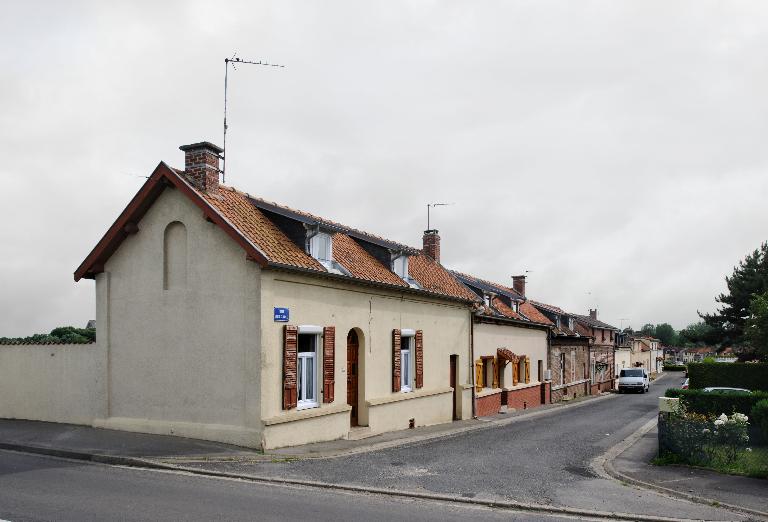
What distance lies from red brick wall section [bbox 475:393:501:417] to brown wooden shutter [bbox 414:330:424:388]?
5502 mm

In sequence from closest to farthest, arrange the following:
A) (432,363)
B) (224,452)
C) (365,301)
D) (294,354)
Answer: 1. (224,452)
2. (294,354)
3. (365,301)
4. (432,363)

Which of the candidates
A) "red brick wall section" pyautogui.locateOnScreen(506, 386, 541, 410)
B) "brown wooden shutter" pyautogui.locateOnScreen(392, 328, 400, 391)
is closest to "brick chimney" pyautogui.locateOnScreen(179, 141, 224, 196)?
"brown wooden shutter" pyautogui.locateOnScreen(392, 328, 400, 391)

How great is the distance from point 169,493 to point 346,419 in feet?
25.2

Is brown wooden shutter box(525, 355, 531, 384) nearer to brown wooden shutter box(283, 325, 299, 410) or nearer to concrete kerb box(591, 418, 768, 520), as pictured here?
concrete kerb box(591, 418, 768, 520)

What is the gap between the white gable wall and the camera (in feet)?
48.6

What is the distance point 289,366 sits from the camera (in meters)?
15.2

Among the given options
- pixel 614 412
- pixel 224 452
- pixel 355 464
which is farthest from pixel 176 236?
pixel 614 412

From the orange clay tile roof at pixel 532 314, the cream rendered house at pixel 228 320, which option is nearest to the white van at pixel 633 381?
the orange clay tile roof at pixel 532 314

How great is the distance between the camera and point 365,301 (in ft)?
62.0

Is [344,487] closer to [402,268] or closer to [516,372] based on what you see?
[402,268]

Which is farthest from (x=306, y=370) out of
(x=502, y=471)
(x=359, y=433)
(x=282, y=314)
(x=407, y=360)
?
(x=407, y=360)

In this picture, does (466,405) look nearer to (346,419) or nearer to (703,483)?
(346,419)

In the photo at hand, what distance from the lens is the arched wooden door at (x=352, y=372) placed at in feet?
61.4

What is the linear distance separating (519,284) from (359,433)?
26711 millimetres
